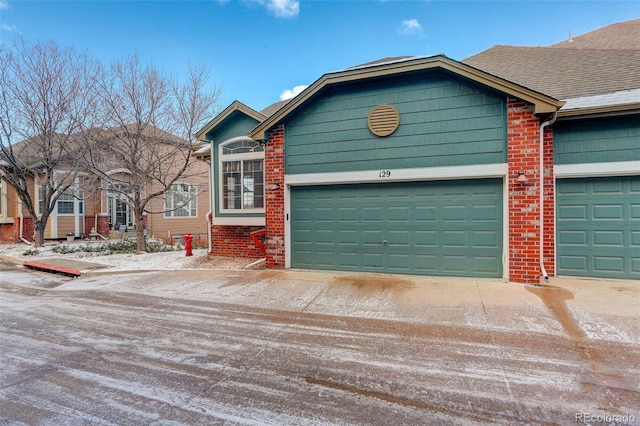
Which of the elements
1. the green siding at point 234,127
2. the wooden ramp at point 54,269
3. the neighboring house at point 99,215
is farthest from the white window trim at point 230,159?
the neighboring house at point 99,215

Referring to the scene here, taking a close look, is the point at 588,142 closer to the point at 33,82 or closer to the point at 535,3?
the point at 535,3

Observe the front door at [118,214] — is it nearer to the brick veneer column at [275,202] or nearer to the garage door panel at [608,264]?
the brick veneer column at [275,202]

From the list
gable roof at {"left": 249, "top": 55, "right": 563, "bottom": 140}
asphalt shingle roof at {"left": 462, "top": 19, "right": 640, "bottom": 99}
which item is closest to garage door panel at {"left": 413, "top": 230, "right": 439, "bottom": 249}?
gable roof at {"left": 249, "top": 55, "right": 563, "bottom": 140}

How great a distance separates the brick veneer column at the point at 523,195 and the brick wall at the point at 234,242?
6443mm

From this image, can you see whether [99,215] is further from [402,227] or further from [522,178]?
[522,178]

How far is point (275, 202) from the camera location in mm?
8273

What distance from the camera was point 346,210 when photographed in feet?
25.6

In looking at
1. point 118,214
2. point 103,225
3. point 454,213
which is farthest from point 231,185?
point 118,214

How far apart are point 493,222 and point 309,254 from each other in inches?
164

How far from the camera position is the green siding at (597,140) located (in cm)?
623

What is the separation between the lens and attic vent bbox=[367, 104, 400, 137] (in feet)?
23.8

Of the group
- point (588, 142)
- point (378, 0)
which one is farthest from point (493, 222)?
point (378, 0)

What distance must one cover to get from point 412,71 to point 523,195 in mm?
3400

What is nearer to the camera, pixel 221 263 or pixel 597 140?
pixel 597 140
